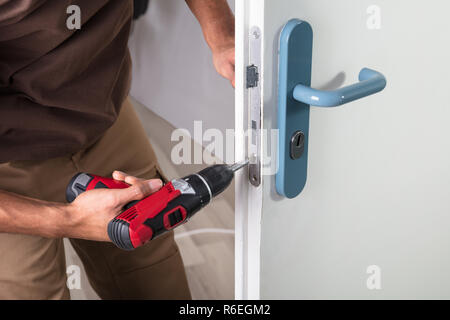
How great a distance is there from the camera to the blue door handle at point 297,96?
1.61 feet

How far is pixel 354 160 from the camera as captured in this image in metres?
0.65

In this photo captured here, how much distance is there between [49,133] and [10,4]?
0.24 meters

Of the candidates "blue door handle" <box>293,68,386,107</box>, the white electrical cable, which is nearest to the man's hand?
"blue door handle" <box>293,68,386,107</box>

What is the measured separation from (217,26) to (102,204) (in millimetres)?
461

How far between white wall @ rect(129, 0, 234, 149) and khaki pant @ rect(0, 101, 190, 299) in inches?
29.1

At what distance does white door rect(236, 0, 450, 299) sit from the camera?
1.72ft

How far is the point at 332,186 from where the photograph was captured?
65 centimetres

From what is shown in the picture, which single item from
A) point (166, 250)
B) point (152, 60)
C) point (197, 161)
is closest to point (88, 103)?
point (166, 250)

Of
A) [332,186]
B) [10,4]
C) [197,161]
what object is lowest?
[197,161]

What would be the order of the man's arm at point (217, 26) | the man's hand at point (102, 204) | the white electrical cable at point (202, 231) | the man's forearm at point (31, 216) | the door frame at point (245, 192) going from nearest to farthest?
the door frame at point (245, 192)
the man's hand at point (102, 204)
the man's forearm at point (31, 216)
the man's arm at point (217, 26)
the white electrical cable at point (202, 231)

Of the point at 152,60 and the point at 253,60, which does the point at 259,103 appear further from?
the point at 152,60

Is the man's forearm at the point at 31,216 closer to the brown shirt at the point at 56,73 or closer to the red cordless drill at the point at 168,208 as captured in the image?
the brown shirt at the point at 56,73

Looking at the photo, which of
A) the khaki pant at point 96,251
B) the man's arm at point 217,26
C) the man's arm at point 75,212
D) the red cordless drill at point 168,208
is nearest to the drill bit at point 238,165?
the red cordless drill at point 168,208

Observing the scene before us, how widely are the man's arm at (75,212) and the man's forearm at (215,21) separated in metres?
0.36
